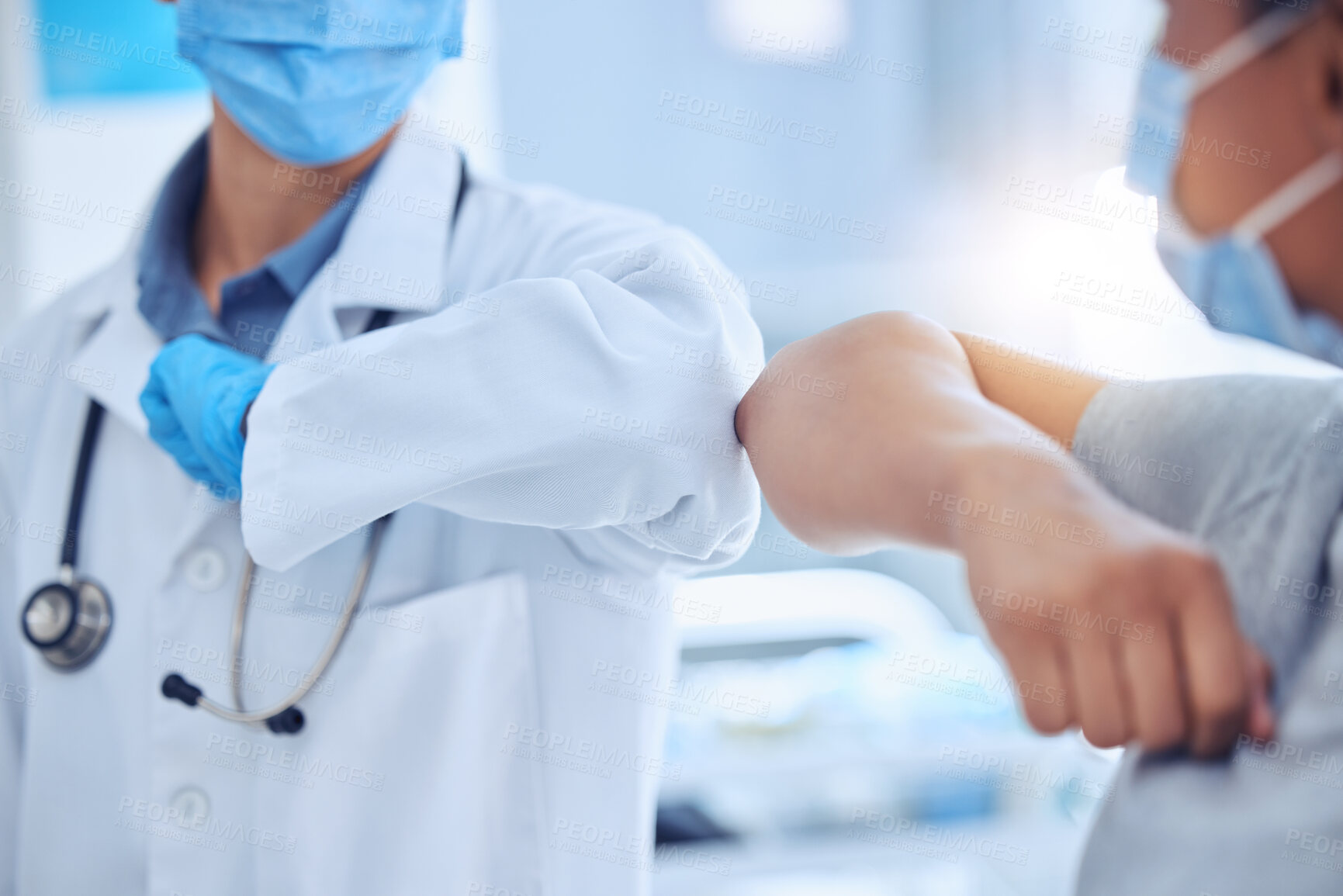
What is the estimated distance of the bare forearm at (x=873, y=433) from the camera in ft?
1.59

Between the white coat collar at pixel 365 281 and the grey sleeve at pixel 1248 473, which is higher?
the grey sleeve at pixel 1248 473

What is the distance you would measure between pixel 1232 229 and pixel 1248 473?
119mm

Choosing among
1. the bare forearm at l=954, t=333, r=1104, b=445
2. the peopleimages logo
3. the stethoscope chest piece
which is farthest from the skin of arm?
the peopleimages logo

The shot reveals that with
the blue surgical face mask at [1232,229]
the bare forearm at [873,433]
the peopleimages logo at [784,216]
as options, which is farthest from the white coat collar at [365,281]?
the peopleimages logo at [784,216]

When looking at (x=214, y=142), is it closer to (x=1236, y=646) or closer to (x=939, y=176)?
(x=1236, y=646)

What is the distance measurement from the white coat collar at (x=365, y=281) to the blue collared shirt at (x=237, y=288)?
0.8 inches

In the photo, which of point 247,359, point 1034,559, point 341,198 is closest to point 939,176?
point 341,198

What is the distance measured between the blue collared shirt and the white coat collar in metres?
0.02

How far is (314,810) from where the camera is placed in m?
0.83

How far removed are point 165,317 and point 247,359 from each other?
260 mm

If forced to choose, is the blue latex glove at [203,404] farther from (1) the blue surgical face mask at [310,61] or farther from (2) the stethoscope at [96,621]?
(1) the blue surgical face mask at [310,61]

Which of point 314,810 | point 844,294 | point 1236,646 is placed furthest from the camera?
point 844,294

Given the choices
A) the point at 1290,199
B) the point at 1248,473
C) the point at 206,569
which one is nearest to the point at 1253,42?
the point at 1290,199

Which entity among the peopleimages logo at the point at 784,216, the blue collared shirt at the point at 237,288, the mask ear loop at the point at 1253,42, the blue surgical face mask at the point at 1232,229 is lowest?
the peopleimages logo at the point at 784,216
